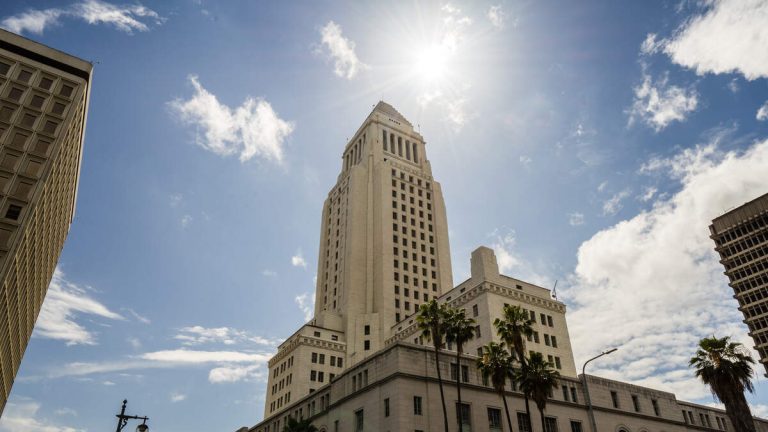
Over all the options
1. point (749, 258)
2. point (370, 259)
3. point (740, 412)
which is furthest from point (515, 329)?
point (749, 258)

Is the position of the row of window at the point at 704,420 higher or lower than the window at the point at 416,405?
higher

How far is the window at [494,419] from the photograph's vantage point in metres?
51.6

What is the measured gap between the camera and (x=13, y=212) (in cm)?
5819

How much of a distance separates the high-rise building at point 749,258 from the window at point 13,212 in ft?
502

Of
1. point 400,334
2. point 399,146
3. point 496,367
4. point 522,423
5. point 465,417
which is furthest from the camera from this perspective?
point 399,146

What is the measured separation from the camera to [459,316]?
47406 mm

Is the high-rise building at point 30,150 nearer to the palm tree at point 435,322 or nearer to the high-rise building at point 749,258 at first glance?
the palm tree at point 435,322

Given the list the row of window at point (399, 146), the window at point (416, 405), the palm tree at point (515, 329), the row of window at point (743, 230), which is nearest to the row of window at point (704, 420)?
the palm tree at point (515, 329)

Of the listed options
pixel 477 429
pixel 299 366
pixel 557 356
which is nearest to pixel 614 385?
pixel 557 356

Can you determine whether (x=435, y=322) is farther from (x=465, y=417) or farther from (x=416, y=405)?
(x=465, y=417)

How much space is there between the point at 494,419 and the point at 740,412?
21818 mm

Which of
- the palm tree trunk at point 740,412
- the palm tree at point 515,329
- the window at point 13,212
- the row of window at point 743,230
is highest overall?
the row of window at point 743,230

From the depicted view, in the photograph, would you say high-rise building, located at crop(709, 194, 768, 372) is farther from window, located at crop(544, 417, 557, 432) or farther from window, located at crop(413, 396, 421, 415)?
window, located at crop(413, 396, 421, 415)

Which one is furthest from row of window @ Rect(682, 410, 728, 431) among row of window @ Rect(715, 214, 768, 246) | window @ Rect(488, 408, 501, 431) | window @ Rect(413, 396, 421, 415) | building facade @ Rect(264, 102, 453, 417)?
row of window @ Rect(715, 214, 768, 246)
